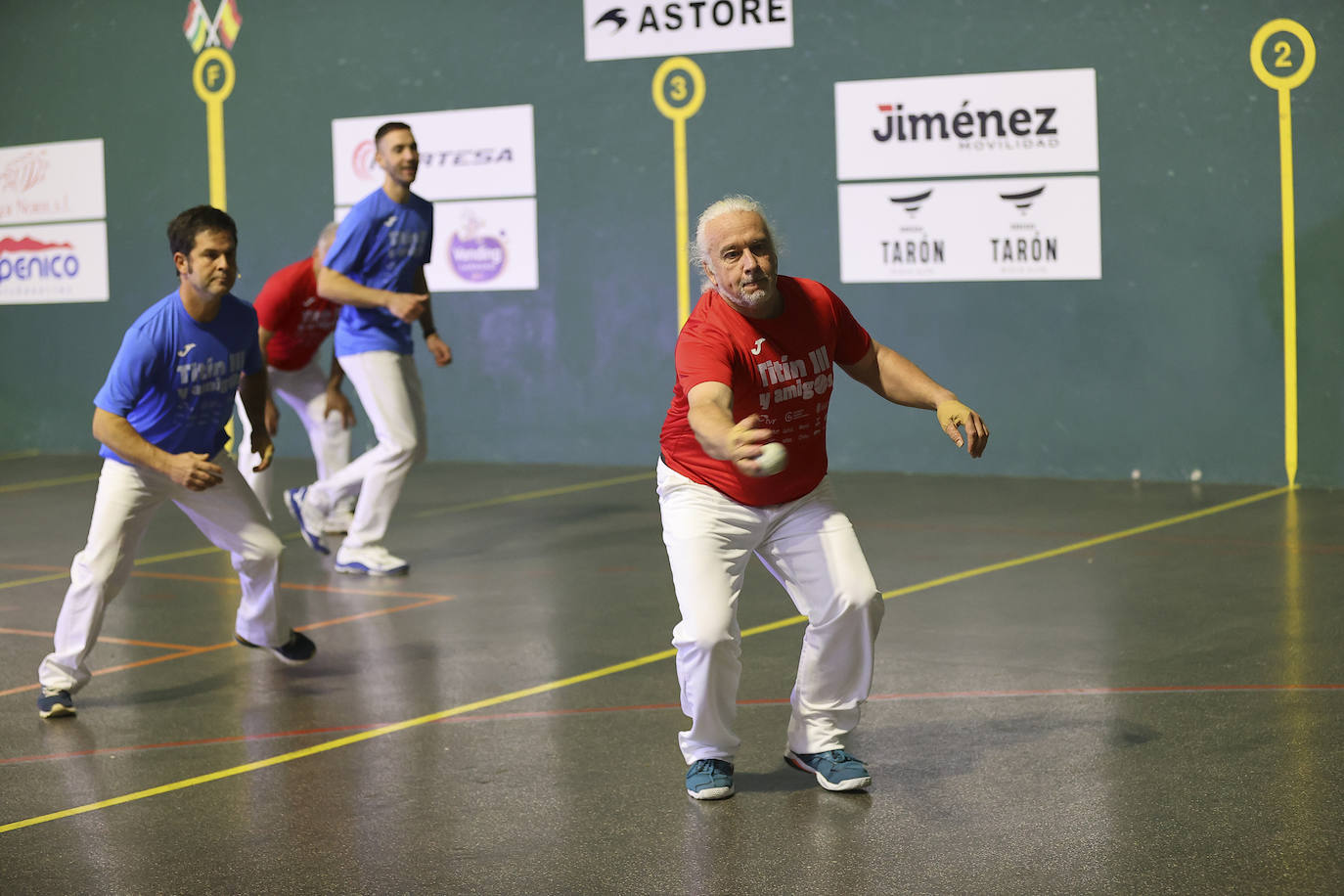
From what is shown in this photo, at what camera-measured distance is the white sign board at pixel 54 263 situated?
1441 centimetres

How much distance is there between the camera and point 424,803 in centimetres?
478

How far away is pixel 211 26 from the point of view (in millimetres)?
13766

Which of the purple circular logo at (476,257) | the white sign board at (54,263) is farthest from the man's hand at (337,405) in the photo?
the white sign board at (54,263)

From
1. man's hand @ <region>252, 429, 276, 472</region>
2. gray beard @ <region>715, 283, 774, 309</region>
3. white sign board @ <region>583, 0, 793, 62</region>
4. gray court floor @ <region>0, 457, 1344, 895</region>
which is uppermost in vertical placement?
white sign board @ <region>583, 0, 793, 62</region>

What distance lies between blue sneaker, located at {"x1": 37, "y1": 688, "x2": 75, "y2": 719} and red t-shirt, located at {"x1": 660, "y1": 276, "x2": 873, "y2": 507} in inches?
90.6

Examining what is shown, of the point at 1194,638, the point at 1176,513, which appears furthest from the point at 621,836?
the point at 1176,513

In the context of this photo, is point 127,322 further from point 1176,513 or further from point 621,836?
point 621,836

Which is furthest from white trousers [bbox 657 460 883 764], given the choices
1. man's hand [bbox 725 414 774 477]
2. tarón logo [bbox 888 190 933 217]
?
tarón logo [bbox 888 190 933 217]

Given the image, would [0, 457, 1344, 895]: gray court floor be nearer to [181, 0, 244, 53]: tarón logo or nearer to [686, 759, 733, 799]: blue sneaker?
[686, 759, 733, 799]: blue sneaker

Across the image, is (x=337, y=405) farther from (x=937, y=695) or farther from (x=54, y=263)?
(x=54, y=263)

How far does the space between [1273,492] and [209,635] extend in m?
6.35

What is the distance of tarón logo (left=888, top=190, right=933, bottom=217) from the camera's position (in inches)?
455

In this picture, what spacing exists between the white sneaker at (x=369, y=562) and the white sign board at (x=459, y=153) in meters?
4.70

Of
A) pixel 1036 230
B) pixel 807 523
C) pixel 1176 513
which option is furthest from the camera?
pixel 1036 230
